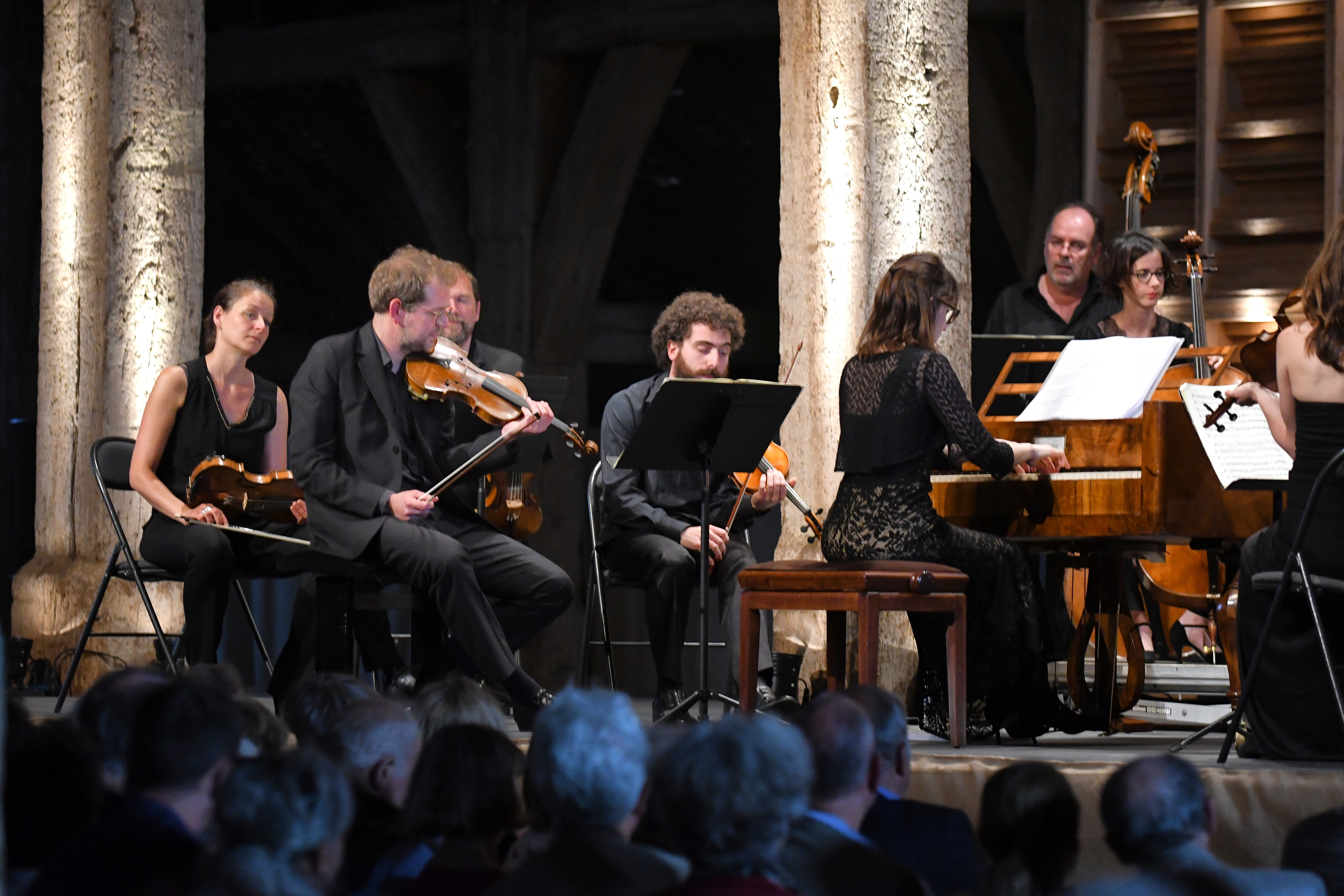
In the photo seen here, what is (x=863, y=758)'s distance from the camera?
7.63 feet

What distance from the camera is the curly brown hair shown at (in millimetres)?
5230

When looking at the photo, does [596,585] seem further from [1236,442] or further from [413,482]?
[1236,442]

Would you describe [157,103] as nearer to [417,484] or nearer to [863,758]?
[417,484]

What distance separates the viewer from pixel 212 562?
470 cm

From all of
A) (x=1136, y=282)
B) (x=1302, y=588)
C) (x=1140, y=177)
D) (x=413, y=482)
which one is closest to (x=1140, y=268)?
(x=1136, y=282)

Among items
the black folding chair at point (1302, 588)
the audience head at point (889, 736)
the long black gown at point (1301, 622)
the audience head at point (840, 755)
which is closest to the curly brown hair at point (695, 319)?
the long black gown at point (1301, 622)

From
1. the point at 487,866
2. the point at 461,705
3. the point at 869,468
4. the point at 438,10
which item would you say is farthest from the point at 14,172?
the point at 487,866

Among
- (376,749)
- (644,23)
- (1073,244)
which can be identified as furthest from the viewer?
(644,23)

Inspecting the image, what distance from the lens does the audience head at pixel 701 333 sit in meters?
5.23

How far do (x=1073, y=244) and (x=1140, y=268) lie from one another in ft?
1.40

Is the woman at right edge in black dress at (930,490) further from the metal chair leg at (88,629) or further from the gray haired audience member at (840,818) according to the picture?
the metal chair leg at (88,629)

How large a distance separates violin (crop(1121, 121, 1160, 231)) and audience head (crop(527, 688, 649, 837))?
371 cm

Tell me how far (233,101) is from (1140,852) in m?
10.2

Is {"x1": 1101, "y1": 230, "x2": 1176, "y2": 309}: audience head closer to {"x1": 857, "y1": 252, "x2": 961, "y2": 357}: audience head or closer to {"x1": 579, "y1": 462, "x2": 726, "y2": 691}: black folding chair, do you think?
{"x1": 857, "y1": 252, "x2": 961, "y2": 357}: audience head
